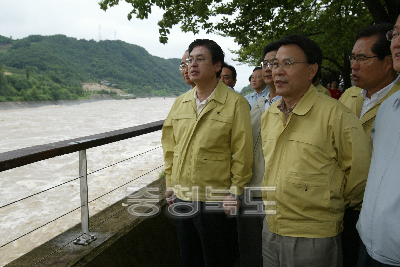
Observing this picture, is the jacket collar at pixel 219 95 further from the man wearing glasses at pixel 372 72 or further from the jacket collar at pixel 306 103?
the man wearing glasses at pixel 372 72

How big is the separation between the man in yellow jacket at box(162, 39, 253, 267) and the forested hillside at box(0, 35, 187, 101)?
57284 mm

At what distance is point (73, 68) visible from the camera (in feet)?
274

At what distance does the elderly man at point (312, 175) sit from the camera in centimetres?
133

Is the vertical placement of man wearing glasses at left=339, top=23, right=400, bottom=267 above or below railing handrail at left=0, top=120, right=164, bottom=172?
above

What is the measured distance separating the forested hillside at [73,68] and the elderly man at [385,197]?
58.3m

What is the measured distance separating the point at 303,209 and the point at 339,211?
17 cm

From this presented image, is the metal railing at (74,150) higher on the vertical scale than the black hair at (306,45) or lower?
lower

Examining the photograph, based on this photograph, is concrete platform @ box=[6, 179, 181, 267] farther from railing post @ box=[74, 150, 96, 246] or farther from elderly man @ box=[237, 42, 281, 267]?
elderly man @ box=[237, 42, 281, 267]

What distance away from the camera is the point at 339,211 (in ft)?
4.49

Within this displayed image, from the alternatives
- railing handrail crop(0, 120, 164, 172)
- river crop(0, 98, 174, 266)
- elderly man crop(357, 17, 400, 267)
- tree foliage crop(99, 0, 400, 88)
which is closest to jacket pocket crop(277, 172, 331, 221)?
elderly man crop(357, 17, 400, 267)

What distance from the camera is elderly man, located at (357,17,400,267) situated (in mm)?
967

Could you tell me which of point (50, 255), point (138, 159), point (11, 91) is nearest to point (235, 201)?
point (50, 255)

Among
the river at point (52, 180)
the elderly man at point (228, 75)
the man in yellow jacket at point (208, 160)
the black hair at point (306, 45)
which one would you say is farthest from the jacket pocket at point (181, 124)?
the river at point (52, 180)

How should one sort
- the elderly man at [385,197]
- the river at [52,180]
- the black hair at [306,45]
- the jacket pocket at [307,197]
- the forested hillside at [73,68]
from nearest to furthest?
the elderly man at [385,197] < the jacket pocket at [307,197] < the black hair at [306,45] < the river at [52,180] < the forested hillside at [73,68]
